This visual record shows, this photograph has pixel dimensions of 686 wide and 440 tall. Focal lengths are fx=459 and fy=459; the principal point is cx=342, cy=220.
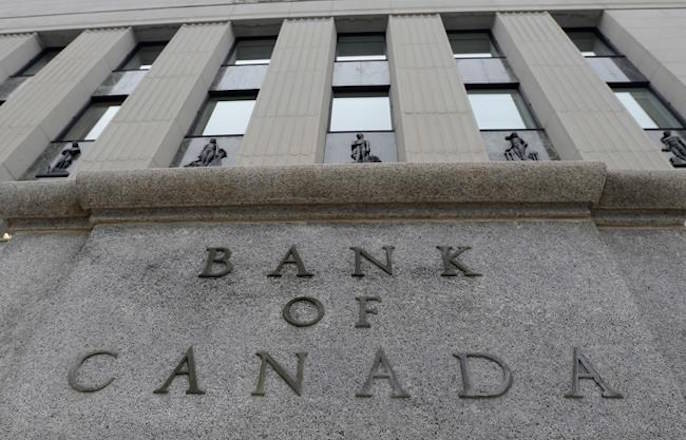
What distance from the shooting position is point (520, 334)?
3.88 metres

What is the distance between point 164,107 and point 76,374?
22.3 ft

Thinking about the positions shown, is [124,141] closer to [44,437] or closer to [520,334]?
[44,437]

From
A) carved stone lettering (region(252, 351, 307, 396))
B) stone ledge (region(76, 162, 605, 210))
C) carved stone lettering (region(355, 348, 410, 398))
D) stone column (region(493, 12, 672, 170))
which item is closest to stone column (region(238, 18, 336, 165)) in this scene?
stone ledge (region(76, 162, 605, 210))

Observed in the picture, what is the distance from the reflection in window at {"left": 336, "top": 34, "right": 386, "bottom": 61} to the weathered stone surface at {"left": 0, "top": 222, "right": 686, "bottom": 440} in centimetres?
874

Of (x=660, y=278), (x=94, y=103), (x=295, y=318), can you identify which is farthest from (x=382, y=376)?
(x=94, y=103)

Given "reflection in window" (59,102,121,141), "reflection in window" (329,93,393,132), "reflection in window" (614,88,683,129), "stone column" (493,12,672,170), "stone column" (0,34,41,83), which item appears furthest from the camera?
"stone column" (0,34,41,83)

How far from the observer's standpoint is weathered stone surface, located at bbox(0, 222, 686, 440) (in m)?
3.44

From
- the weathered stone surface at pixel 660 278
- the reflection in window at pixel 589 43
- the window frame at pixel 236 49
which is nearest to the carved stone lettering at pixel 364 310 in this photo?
the weathered stone surface at pixel 660 278

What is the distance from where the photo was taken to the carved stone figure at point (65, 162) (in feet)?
28.5

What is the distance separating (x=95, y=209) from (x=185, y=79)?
615 centimetres

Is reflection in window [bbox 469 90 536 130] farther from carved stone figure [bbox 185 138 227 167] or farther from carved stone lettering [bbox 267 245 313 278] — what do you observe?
carved stone lettering [bbox 267 245 313 278]

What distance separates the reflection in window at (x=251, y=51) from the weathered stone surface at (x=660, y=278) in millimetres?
10051

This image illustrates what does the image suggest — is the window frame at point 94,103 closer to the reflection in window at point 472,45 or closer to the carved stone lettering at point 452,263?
the reflection in window at point 472,45

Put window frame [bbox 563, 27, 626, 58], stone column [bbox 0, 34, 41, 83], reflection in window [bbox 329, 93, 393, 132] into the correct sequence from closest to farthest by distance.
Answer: reflection in window [bbox 329, 93, 393, 132] → window frame [bbox 563, 27, 626, 58] → stone column [bbox 0, 34, 41, 83]
